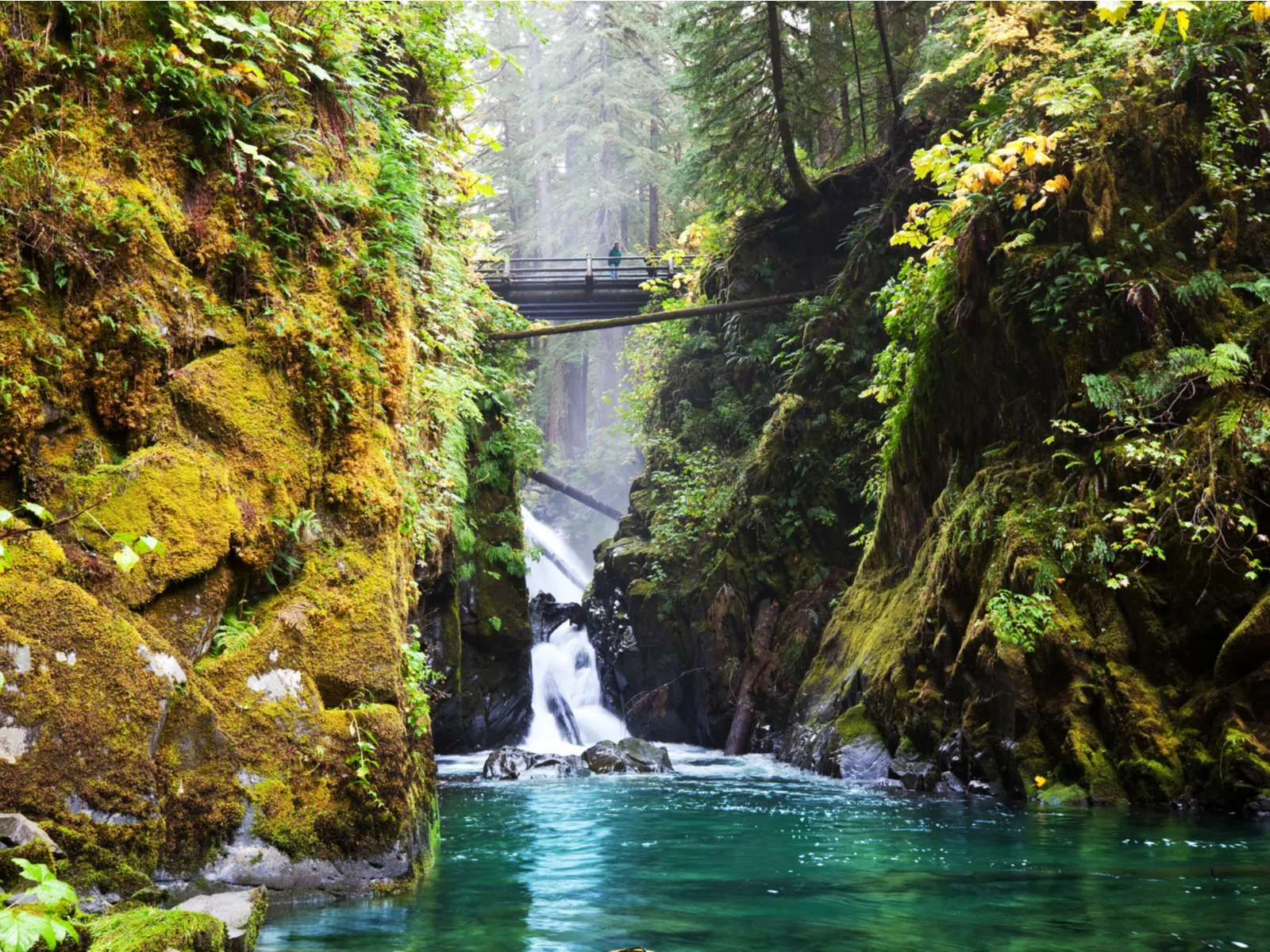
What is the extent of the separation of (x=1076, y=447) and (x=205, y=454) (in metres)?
7.86

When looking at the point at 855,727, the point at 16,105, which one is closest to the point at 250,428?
the point at 16,105

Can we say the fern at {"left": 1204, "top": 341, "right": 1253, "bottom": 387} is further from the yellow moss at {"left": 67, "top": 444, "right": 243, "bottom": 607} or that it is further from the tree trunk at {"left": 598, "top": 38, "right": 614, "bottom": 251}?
the tree trunk at {"left": 598, "top": 38, "right": 614, "bottom": 251}

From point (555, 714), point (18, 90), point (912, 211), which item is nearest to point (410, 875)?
point (18, 90)

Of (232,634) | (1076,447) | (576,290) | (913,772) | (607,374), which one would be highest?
(607,374)

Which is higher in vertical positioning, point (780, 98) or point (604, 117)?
point (604, 117)

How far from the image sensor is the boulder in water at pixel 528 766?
11789mm

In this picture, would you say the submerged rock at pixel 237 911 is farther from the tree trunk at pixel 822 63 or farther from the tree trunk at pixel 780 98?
the tree trunk at pixel 822 63

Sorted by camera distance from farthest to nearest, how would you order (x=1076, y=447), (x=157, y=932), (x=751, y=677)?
(x=751, y=677), (x=1076, y=447), (x=157, y=932)

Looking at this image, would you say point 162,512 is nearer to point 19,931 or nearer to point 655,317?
point 19,931

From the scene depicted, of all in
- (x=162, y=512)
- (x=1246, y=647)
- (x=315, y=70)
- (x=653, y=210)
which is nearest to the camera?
(x=162, y=512)

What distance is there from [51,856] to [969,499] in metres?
8.45

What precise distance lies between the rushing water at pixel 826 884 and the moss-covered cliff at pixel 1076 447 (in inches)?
35.2

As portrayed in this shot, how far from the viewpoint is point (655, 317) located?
16.1 metres

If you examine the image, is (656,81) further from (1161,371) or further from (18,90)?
(18,90)
